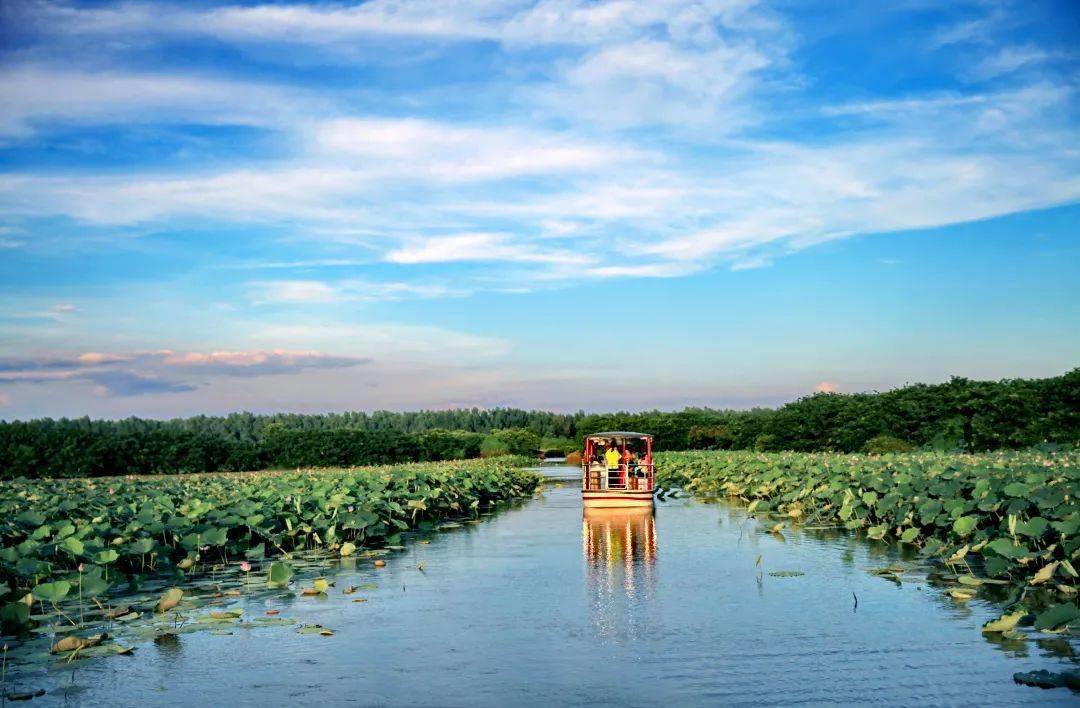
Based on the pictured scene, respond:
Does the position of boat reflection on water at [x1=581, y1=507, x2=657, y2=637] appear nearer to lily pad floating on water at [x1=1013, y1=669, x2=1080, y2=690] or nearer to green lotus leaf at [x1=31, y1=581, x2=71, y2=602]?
lily pad floating on water at [x1=1013, y1=669, x2=1080, y2=690]

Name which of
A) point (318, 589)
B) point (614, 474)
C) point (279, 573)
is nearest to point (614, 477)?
point (614, 474)

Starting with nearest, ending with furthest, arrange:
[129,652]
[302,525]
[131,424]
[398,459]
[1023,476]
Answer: [129,652] → [1023,476] → [302,525] → [398,459] → [131,424]

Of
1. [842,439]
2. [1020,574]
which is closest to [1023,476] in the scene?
[1020,574]

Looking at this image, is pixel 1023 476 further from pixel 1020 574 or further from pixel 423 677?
pixel 423 677

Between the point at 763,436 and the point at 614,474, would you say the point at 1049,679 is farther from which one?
the point at 763,436

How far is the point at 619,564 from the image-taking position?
13148mm

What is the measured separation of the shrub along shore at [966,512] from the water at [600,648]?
69 cm

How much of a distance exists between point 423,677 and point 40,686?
2.82 m

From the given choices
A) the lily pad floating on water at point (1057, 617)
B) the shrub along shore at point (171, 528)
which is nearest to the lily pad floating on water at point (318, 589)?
the shrub along shore at point (171, 528)

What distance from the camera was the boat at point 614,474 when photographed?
2156cm

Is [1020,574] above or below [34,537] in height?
below

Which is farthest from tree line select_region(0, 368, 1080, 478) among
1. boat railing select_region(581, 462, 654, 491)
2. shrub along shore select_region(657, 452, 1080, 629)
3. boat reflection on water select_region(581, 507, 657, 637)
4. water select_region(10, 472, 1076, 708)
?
water select_region(10, 472, 1076, 708)

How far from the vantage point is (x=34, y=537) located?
10.9 m

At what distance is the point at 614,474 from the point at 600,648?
54.5 ft
